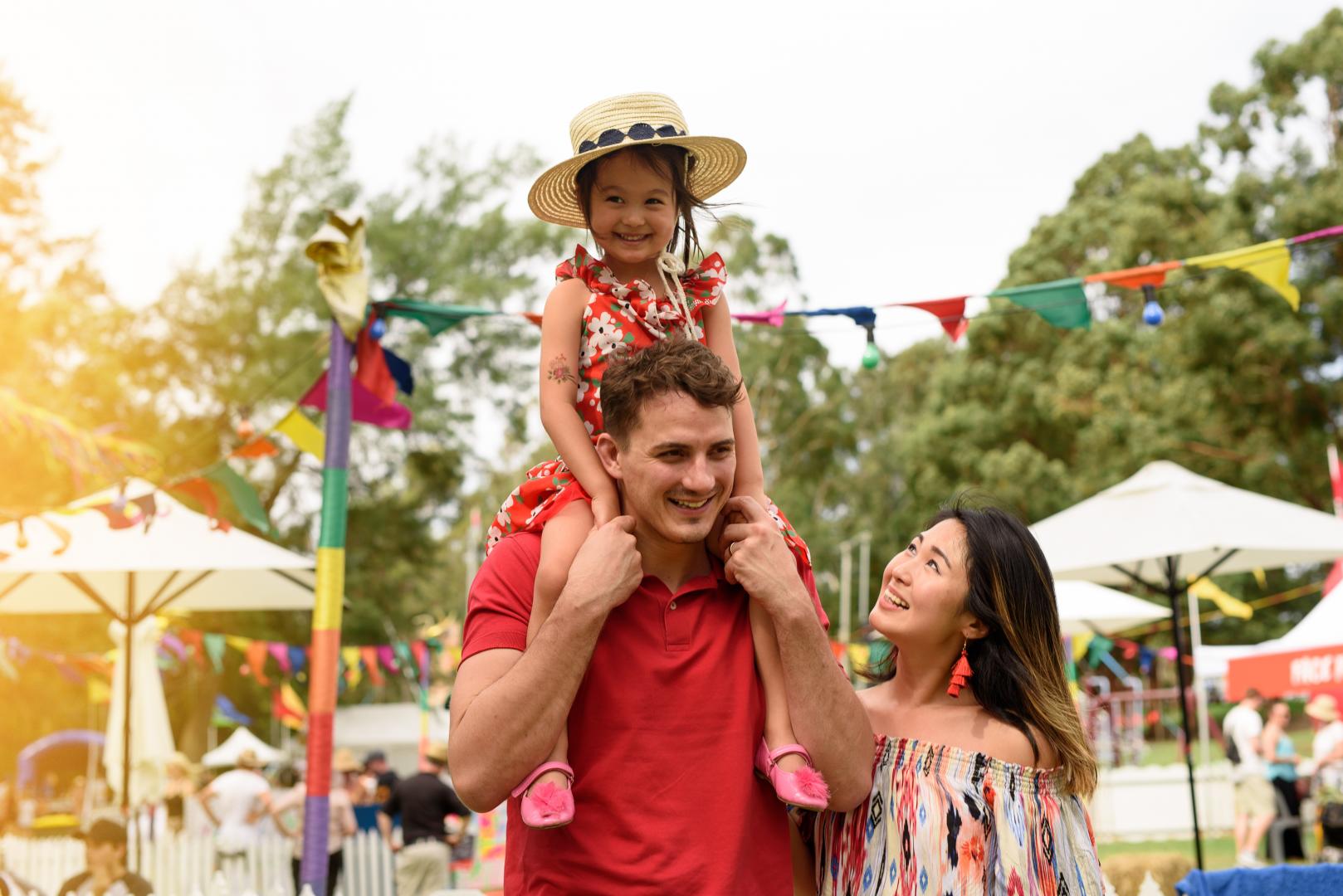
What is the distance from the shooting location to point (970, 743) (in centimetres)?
259

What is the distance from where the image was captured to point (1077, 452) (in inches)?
1116

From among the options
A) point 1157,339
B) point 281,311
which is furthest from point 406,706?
point 1157,339

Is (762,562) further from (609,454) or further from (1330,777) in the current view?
(1330,777)

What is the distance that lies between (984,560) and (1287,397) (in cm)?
2197

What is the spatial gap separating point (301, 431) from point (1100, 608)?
8.60 meters

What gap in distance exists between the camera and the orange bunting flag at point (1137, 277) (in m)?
6.55

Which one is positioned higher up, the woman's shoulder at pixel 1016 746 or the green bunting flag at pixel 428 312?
the green bunting flag at pixel 428 312

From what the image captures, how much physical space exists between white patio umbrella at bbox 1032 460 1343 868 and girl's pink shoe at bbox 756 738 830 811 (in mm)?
5489

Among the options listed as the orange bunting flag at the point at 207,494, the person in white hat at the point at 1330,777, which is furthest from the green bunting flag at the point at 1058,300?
the person in white hat at the point at 1330,777

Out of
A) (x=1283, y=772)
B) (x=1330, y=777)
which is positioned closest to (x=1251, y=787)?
(x=1283, y=772)

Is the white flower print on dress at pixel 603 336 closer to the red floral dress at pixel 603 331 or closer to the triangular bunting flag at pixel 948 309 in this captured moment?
the red floral dress at pixel 603 331

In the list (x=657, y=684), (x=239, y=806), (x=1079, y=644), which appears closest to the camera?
(x=657, y=684)

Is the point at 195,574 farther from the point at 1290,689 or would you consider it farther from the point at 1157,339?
the point at 1157,339

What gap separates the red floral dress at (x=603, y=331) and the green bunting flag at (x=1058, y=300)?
4.05m
